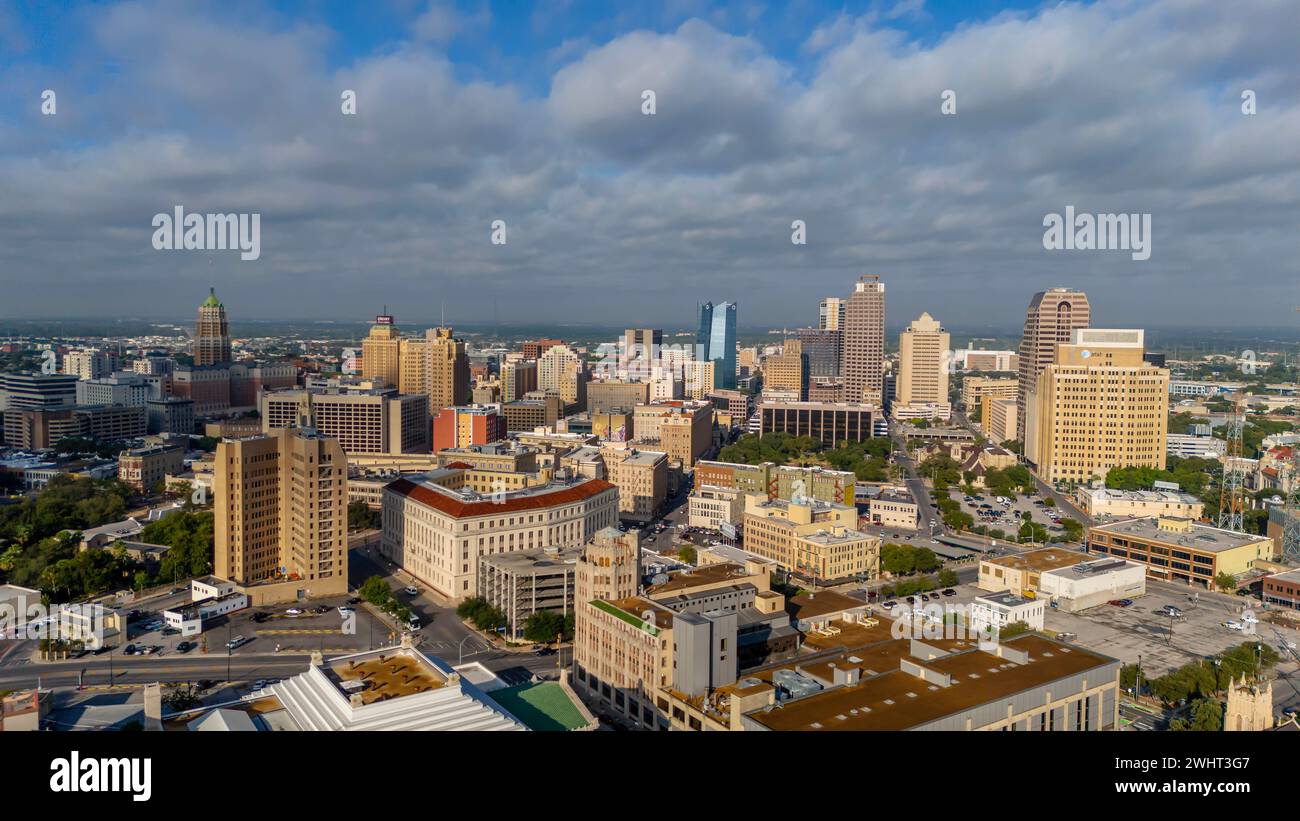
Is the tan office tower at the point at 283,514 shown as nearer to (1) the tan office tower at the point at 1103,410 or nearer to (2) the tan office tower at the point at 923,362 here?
(1) the tan office tower at the point at 1103,410

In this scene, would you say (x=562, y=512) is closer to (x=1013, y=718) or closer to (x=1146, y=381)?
(x=1013, y=718)

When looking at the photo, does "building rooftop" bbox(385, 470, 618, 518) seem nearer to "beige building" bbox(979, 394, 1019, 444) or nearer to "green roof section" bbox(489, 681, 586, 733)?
"green roof section" bbox(489, 681, 586, 733)

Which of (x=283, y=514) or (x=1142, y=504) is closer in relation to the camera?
(x=283, y=514)

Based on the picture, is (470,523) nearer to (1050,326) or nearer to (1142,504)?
(1142,504)

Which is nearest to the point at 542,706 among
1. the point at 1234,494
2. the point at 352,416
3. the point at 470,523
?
the point at 470,523

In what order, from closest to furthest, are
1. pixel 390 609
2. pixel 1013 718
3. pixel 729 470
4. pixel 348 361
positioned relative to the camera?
1. pixel 1013 718
2. pixel 390 609
3. pixel 729 470
4. pixel 348 361

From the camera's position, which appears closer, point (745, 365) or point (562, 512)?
point (562, 512)
